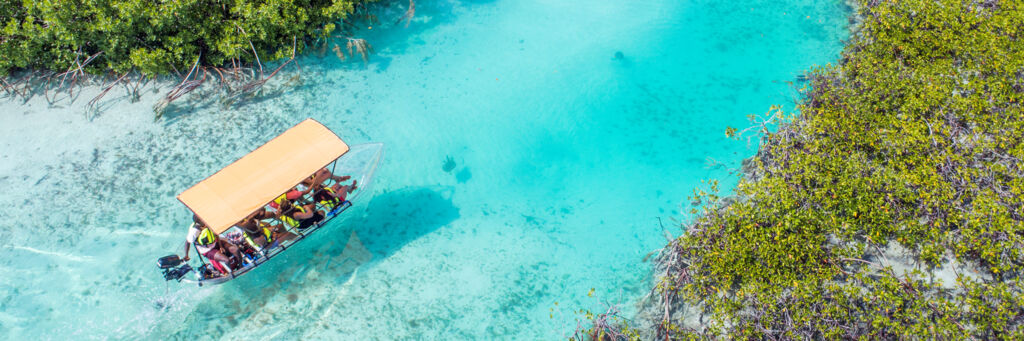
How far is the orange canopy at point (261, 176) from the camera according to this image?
1034 cm

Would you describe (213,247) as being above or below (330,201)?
below

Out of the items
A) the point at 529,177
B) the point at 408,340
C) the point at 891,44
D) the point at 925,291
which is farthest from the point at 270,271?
the point at 891,44

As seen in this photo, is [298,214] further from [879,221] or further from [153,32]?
[879,221]

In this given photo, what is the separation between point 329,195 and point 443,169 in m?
2.93

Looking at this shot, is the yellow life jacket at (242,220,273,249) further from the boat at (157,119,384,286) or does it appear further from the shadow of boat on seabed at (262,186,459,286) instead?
the shadow of boat on seabed at (262,186,459,286)

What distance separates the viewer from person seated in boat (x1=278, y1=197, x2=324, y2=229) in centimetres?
1126

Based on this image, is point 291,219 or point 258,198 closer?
point 258,198

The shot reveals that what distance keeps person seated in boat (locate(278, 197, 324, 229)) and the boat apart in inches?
1.4

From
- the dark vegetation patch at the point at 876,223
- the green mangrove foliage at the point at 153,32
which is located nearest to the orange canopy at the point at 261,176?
the green mangrove foliage at the point at 153,32

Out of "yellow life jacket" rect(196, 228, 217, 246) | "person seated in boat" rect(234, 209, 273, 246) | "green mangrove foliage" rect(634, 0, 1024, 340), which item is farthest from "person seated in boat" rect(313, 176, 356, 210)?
"green mangrove foliage" rect(634, 0, 1024, 340)

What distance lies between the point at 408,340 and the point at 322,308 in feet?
6.03

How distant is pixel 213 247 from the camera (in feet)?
35.5

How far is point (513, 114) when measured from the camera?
14750 millimetres

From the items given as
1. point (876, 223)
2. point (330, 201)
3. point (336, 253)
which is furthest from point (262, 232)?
point (876, 223)
